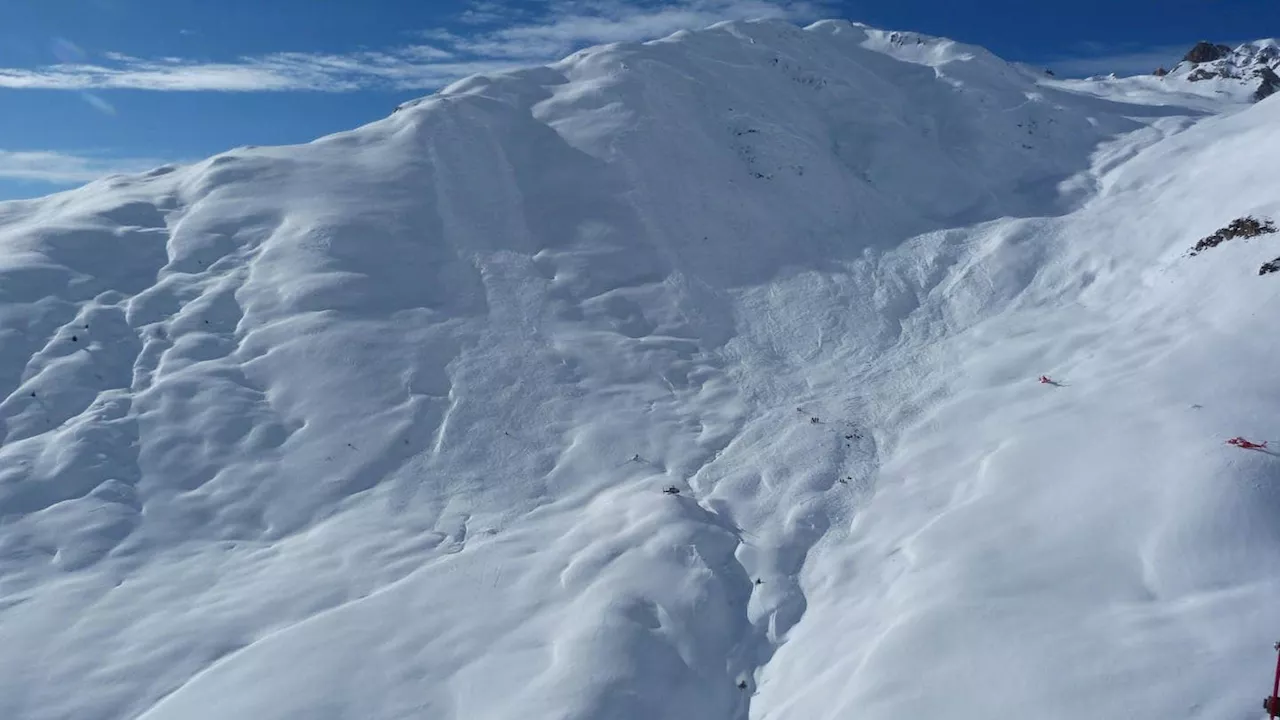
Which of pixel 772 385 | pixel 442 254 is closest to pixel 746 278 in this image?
pixel 772 385

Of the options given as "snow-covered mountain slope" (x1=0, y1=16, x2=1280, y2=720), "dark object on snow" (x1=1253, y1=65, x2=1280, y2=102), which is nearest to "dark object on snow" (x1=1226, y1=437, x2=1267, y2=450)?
"snow-covered mountain slope" (x1=0, y1=16, x2=1280, y2=720)

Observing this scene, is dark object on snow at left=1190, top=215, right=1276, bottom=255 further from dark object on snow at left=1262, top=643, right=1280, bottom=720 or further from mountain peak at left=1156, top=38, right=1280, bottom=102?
mountain peak at left=1156, top=38, right=1280, bottom=102

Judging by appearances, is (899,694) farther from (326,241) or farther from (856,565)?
(326,241)

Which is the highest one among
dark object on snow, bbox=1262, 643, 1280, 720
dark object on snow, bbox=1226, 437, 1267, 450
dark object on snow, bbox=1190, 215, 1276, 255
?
dark object on snow, bbox=1190, 215, 1276, 255

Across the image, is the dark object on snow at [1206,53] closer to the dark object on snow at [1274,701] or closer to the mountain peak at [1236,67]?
the mountain peak at [1236,67]

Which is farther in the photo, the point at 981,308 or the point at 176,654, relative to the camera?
the point at 981,308

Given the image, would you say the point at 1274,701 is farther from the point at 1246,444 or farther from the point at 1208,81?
the point at 1208,81
